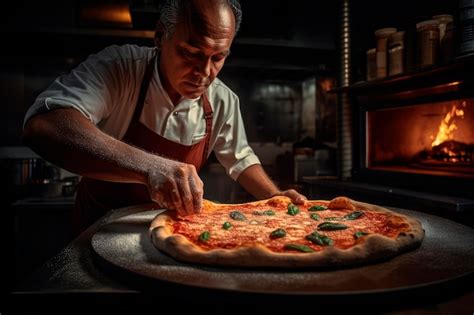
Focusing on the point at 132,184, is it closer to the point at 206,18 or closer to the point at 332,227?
the point at 206,18

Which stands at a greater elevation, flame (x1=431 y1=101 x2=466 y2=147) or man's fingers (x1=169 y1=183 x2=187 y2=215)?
flame (x1=431 y1=101 x2=466 y2=147)

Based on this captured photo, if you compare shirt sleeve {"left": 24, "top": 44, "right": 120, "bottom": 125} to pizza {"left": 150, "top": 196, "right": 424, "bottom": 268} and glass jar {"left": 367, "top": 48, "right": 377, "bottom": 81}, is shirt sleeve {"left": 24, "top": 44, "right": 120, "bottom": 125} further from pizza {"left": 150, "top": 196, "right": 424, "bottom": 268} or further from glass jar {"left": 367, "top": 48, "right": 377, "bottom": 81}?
glass jar {"left": 367, "top": 48, "right": 377, "bottom": 81}

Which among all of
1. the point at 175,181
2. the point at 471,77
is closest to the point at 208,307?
the point at 175,181

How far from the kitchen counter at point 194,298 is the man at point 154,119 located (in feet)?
1.50

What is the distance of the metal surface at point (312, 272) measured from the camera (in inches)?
35.3

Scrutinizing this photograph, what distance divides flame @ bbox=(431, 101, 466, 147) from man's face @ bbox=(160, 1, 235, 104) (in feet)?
6.42

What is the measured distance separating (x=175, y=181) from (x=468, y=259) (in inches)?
36.1

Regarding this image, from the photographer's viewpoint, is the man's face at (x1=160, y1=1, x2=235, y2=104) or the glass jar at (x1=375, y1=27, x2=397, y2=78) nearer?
the man's face at (x1=160, y1=1, x2=235, y2=104)

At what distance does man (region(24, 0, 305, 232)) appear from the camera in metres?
1.46

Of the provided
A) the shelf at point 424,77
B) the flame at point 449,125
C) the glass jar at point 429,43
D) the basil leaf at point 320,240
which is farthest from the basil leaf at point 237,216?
the flame at point 449,125

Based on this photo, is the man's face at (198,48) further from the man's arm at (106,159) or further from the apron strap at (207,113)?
the man's arm at (106,159)

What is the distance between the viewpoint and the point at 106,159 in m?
1.46

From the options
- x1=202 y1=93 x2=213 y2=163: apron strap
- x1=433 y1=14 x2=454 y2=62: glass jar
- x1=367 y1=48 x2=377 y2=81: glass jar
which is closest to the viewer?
x1=202 y1=93 x2=213 y2=163: apron strap

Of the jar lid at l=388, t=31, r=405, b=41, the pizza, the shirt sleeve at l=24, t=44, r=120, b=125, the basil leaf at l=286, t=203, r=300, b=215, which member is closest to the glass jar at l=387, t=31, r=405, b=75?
the jar lid at l=388, t=31, r=405, b=41
